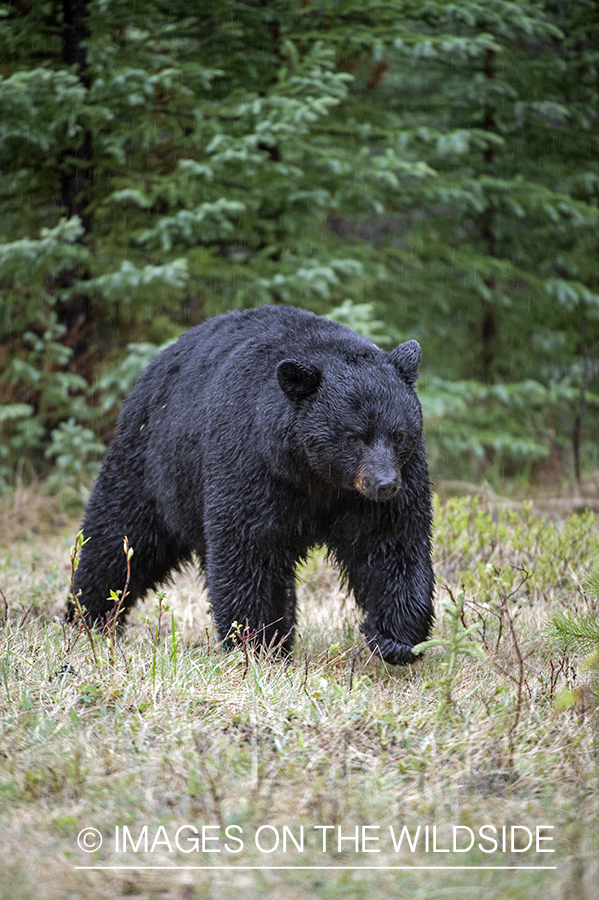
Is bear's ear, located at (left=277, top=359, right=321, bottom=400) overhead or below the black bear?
overhead

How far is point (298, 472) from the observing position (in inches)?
145

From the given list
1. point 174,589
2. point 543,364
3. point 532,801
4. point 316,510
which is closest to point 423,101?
point 543,364

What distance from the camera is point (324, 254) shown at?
8.58m

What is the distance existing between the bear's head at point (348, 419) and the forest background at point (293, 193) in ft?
12.9

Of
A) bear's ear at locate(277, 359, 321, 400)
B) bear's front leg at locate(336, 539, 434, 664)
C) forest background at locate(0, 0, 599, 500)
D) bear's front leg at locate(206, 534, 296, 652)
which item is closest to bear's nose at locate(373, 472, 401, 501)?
bear's front leg at locate(336, 539, 434, 664)

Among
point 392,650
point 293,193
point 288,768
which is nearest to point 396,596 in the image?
point 392,650

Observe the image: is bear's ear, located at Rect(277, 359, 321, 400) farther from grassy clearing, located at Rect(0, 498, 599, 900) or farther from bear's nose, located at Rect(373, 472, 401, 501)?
grassy clearing, located at Rect(0, 498, 599, 900)

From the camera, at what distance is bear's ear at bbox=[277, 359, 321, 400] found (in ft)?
11.7

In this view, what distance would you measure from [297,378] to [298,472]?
420 millimetres

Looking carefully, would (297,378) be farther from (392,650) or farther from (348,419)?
(392,650)

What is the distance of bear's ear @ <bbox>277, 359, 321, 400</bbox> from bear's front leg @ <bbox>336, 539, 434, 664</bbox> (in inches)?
30.6

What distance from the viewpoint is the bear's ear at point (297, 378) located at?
3.56 meters

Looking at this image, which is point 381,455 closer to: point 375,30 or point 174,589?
point 174,589

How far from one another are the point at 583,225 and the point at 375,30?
3.43 m
